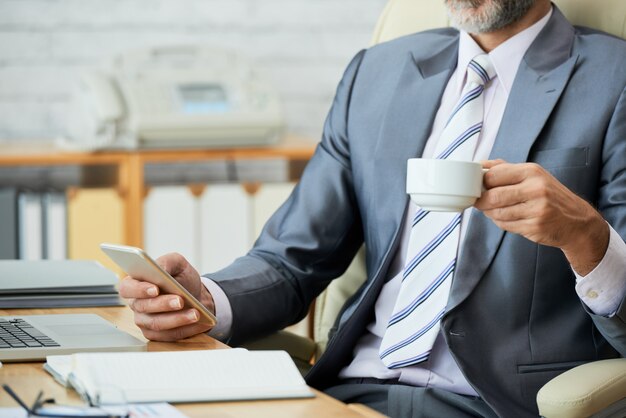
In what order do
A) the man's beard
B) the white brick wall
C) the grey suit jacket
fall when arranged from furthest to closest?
the white brick wall → the man's beard → the grey suit jacket

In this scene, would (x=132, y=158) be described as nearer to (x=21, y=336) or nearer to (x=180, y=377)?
(x=21, y=336)

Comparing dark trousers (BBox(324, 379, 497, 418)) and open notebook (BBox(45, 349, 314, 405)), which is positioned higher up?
open notebook (BBox(45, 349, 314, 405))

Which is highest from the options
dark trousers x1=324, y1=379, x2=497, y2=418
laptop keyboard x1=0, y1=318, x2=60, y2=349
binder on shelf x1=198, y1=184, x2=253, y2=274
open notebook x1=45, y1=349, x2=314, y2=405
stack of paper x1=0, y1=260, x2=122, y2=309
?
open notebook x1=45, y1=349, x2=314, y2=405

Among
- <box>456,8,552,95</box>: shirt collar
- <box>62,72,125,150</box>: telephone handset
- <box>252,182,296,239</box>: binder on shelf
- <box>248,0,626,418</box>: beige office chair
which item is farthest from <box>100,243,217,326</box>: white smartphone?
<box>252,182,296,239</box>: binder on shelf

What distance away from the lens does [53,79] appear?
3504 millimetres

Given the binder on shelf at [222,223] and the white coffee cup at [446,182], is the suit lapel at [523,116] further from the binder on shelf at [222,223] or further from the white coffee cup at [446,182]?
the binder on shelf at [222,223]

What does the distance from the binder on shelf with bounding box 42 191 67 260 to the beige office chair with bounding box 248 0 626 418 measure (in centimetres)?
141

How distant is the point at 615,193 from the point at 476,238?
0.20 meters

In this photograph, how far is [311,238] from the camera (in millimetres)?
1769

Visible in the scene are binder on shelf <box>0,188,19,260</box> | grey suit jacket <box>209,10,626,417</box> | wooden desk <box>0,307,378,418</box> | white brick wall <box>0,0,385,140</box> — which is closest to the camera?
wooden desk <box>0,307,378,418</box>

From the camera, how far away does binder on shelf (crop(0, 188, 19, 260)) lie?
10.1ft

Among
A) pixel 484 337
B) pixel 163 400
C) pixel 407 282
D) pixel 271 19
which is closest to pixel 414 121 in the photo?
pixel 407 282

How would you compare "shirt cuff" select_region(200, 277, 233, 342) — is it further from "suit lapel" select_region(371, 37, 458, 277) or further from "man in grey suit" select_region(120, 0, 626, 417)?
"suit lapel" select_region(371, 37, 458, 277)

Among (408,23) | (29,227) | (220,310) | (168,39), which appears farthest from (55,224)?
(220,310)
